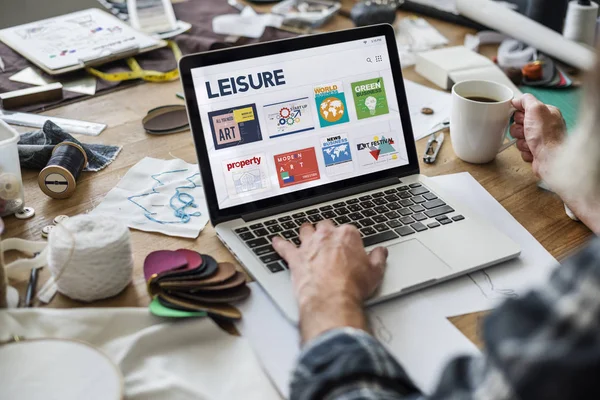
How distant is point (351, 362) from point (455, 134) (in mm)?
661

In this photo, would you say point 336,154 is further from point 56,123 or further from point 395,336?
point 56,123

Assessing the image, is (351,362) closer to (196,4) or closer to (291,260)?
(291,260)

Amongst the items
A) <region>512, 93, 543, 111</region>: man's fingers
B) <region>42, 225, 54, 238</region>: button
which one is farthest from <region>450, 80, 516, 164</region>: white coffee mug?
<region>42, 225, 54, 238</region>: button

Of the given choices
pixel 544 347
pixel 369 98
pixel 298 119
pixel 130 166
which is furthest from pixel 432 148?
pixel 544 347

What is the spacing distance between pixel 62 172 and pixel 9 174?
0.09 meters

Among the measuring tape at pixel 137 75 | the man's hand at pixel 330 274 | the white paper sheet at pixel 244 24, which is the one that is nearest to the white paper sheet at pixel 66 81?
the measuring tape at pixel 137 75

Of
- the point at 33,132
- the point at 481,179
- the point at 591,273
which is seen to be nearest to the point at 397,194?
the point at 481,179

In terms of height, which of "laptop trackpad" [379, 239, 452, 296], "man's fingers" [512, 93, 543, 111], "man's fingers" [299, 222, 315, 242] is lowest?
"laptop trackpad" [379, 239, 452, 296]

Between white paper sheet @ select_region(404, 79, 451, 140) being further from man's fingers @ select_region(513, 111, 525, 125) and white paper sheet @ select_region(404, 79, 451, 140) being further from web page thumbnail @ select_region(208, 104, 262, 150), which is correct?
web page thumbnail @ select_region(208, 104, 262, 150)

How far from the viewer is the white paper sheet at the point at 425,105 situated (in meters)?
1.34

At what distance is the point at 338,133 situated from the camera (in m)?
1.06

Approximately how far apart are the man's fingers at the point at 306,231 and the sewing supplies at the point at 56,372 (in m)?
0.33

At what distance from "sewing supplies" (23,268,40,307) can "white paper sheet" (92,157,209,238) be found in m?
0.14

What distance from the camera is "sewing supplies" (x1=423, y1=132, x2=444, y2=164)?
1.22 metres
